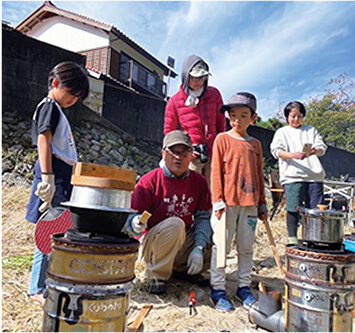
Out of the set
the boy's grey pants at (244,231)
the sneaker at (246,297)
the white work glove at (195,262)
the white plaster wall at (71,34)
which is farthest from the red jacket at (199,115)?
the white plaster wall at (71,34)

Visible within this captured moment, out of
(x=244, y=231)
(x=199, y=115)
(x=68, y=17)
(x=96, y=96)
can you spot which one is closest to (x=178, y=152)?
(x=199, y=115)

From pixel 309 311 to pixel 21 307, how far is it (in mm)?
1921

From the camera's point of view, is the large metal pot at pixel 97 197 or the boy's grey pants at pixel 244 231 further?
the boy's grey pants at pixel 244 231

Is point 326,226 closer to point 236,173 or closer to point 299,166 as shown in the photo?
point 236,173

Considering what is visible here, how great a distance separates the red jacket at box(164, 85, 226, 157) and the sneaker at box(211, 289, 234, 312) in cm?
137

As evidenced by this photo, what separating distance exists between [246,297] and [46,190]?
1778 millimetres

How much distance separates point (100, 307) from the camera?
1369 mm

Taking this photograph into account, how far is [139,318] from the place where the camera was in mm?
2174

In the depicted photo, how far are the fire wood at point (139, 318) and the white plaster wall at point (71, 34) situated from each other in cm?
1639

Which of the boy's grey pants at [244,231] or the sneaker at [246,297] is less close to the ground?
the boy's grey pants at [244,231]

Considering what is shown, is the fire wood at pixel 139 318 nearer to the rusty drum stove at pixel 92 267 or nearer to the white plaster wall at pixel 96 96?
the rusty drum stove at pixel 92 267

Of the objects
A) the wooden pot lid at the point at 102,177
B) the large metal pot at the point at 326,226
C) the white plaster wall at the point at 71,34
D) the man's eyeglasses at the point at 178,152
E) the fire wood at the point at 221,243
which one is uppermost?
the white plaster wall at the point at 71,34

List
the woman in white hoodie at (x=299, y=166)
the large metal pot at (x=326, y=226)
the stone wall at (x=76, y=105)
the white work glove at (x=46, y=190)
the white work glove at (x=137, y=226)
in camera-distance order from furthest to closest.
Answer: the stone wall at (x=76, y=105)
the woman in white hoodie at (x=299, y=166)
the white work glove at (x=137, y=226)
the white work glove at (x=46, y=190)
the large metal pot at (x=326, y=226)

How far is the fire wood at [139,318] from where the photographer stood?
199 centimetres
